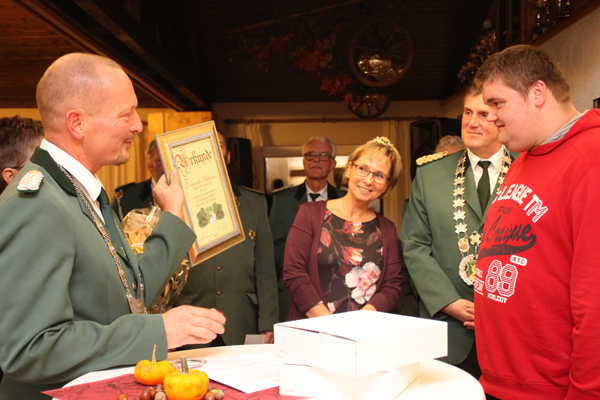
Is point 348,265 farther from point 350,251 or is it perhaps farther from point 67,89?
point 67,89

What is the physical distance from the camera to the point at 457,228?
219cm

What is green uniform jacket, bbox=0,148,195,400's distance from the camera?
107 cm

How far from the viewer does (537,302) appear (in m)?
1.42

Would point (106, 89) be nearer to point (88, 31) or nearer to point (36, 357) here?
point (36, 357)

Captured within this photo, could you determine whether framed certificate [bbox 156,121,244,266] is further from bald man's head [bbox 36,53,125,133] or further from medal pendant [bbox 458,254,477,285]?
medal pendant [bbox 458,254,477,285]

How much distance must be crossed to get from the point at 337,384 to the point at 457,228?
53.8 inches

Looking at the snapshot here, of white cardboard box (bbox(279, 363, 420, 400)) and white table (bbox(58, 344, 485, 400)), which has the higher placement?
white cardboard box (bbox(279, 363, 420, 400))

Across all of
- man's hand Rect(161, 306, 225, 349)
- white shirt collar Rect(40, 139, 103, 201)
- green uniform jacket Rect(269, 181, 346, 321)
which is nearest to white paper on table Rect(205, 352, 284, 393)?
man's hand Rect(161, 306, 225, 349)

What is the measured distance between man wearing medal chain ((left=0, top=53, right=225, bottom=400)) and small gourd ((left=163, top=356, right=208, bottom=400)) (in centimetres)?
26

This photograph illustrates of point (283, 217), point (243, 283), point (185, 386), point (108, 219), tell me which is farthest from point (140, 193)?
point (185, 386)

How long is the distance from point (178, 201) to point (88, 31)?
226cm

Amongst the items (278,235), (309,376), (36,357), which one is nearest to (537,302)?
(309,376)

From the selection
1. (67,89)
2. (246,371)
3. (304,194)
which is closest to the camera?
(246,371)

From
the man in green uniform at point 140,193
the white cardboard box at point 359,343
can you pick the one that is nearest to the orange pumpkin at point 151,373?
the white cardboard box at point 359,343
